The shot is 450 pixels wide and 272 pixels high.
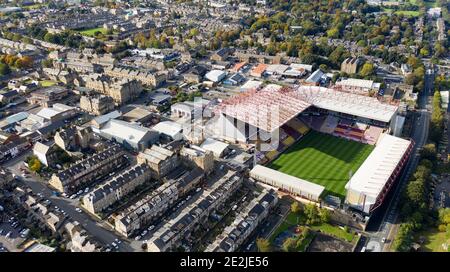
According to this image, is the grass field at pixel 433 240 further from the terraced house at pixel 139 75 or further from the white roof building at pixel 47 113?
the terraced house at pixel 139 75

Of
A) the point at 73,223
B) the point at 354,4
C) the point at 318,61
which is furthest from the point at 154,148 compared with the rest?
the point at 354,4

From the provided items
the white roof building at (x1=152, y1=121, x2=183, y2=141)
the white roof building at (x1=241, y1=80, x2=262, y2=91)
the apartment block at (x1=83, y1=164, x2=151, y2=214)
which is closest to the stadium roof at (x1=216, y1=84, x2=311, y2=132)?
the white roof building at (x1=152, y1=121, x2=183, y2=141)

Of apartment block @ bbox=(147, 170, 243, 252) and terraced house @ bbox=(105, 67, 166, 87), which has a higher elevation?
terraced house @ bbox=(105, 67, 166, 87)

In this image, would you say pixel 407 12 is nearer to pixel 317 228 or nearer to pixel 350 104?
pixel 350 104

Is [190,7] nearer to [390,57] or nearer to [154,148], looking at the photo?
[390,57]

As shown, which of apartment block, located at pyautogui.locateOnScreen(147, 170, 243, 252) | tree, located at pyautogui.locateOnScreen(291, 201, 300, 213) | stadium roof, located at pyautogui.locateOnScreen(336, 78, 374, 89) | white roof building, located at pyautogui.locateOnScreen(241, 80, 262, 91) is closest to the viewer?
apartment block, located at pyautogui.locateOnScreen(147, 170, 243, 252)

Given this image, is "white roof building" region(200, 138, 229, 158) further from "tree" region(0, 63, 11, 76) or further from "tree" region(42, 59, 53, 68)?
"tree" region(0, 63, 11, 76)
